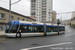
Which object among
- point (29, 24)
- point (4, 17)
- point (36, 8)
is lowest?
point (29, 24)

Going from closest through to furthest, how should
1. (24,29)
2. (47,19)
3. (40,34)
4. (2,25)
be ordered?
1. (24,29)
2. (40,34)
3. (2,25)
4. (47,19)

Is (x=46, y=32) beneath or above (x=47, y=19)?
beneath

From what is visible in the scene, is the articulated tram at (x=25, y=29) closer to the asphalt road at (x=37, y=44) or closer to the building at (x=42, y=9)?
the asphalt road at (x=37, y=44)

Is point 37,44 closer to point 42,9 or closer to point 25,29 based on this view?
point 25,29

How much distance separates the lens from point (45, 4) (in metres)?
84.5

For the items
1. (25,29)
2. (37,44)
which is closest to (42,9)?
(25,29)

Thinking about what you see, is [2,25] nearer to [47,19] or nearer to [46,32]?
[46,32]

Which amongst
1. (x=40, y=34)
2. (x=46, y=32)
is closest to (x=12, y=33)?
(x=40, y=34)

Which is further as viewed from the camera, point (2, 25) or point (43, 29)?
point (2, 25)

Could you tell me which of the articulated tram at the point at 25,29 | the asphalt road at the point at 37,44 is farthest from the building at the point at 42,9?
the asphalt road at the point at 37,44

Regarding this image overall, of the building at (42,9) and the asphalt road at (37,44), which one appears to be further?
the building at (42,9)

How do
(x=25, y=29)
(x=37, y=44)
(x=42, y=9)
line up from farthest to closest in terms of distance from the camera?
(x=42, y=9), (x=25, y=29), (x=37, y=44)

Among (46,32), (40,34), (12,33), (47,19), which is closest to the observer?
(12,33)

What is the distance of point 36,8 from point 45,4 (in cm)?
859
